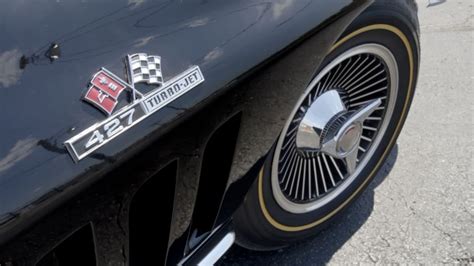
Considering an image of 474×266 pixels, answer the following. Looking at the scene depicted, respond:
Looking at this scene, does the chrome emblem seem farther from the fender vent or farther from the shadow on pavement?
the shadow on pavement

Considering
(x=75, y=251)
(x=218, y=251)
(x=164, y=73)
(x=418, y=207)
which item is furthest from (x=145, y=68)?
(x=418, y=207)

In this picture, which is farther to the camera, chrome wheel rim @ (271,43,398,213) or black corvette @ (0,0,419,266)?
chrome wheel rim @ (271,43,398,213)

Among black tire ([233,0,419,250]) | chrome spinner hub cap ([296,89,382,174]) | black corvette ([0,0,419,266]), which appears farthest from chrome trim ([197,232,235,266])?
chrome spinner hub cap ([296,89,382,174])

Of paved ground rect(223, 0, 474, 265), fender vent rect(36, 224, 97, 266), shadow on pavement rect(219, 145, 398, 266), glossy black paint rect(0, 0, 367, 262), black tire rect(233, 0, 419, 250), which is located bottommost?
paved ground rect(223, 0, 474, 265)

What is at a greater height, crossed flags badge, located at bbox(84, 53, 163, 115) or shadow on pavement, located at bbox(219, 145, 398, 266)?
crossed flags badge, located at bbox(84, 53, 163, 115)

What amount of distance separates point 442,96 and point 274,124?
198 cm

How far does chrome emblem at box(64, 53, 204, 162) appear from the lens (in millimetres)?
965

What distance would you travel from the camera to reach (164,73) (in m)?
1.07

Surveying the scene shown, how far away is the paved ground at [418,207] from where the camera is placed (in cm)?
200

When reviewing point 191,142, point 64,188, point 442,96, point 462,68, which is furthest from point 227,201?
point 462,68

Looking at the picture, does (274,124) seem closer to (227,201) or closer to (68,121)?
(227,201)

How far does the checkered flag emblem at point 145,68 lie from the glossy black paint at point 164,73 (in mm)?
16

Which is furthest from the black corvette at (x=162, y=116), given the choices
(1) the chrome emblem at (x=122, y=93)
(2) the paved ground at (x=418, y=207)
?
(2) the paved ground at (x=418, y=207)

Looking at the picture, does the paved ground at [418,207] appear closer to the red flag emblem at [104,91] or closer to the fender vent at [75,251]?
the fender vent at [75,251]
